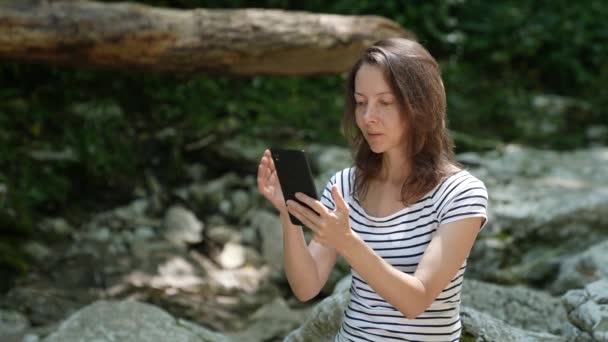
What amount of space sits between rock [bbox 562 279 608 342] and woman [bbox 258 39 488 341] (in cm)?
83

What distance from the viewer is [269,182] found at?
2480 mm

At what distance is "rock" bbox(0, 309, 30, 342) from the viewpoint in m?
4.31

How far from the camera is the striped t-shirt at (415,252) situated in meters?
2.38

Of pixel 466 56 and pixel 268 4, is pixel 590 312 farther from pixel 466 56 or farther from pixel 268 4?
pixel 466 56

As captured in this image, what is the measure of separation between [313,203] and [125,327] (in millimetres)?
1615

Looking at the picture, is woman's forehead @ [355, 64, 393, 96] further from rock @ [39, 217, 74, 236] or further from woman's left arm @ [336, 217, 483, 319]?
rock @ [39, 217, 74, 236]

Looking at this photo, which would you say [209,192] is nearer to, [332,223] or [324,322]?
[324,322]

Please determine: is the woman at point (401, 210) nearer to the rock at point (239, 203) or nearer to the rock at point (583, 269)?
the rock at point (583, 269)

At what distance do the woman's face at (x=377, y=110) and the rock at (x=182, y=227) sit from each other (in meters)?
3.26

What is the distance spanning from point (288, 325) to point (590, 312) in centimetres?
180


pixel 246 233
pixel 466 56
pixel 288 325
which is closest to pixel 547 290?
pixel 288 325

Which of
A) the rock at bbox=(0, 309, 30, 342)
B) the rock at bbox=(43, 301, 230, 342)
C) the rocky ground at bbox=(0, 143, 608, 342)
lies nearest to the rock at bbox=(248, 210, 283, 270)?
the rocky ground at bbox=(0, 143, 608, 342)

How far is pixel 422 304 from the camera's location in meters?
2.26

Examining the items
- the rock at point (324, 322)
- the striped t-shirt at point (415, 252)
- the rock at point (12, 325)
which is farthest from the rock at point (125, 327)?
the striped t-shirt at point (415, 252)
